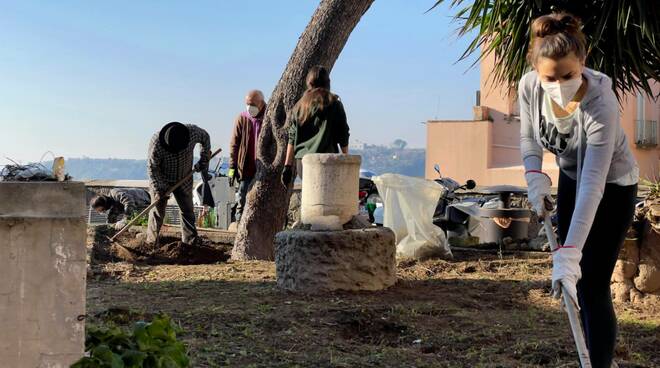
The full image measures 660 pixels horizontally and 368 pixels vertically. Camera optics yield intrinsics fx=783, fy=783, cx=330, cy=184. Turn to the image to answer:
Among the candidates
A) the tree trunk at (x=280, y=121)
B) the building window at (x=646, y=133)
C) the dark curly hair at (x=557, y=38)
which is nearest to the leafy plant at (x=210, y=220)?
the tree trunk at (x=280, y=121)

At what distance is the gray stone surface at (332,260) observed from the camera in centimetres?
600

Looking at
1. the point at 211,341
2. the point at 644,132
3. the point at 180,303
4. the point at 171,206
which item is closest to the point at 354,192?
the point at 180,303

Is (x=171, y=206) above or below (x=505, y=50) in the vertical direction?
below

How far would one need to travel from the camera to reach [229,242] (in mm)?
10180

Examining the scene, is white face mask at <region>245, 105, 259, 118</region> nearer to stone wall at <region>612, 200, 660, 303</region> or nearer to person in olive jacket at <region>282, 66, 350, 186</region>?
person in olive jacket at <region>282, 66, 350, 186</region>

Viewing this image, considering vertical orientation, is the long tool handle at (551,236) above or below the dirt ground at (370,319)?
above

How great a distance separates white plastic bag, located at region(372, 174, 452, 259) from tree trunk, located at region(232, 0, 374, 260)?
111 centimetres

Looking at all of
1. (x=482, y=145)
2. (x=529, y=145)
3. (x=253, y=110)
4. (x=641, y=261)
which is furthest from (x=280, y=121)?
(x=482, y=145)

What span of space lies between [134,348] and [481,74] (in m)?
22.0

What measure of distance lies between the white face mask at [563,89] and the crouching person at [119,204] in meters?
10.3

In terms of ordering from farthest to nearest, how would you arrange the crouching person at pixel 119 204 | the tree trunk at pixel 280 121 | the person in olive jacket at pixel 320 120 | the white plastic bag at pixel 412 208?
the crouching person at pixel 119 204, the white plastic bag at pixel 412 208, the tree trunk at pixel 280 121, the person in olive jacket at pixel 320 120

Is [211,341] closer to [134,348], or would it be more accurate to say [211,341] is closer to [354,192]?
[134,348]

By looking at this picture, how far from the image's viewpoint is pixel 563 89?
3.16 meters

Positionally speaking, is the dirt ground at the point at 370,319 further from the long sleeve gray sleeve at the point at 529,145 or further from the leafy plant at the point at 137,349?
the long sleeve gray sleeve at the point at 529,145
